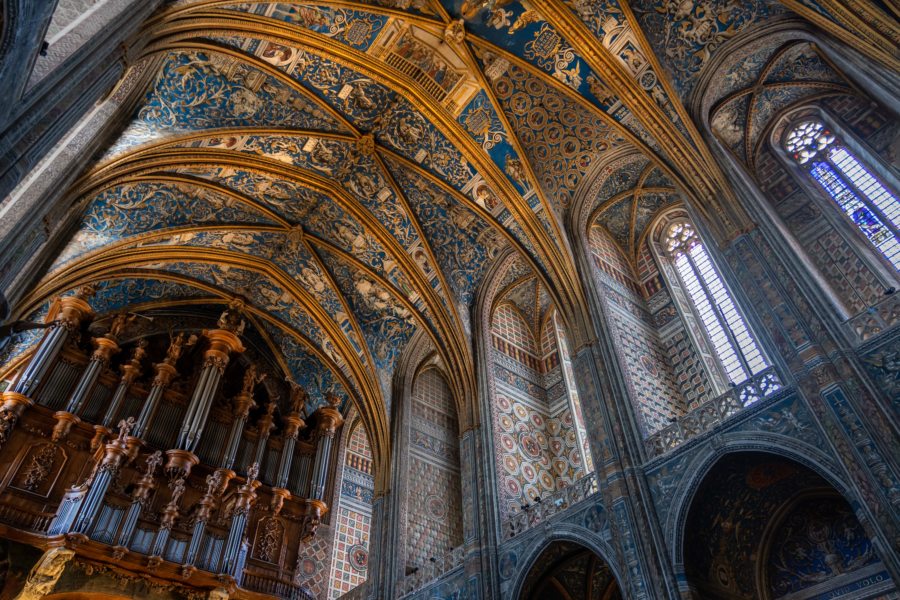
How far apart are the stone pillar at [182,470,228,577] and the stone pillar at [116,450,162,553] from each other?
1269 mm

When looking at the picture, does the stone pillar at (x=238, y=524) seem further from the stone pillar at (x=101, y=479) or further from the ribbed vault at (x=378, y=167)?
the ribbed vault at (x=378, y=167)

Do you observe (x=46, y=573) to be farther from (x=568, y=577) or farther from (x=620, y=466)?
(x=620, y=466)

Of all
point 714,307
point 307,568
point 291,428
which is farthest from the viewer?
point 291,428

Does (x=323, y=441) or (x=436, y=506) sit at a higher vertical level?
(x=323, y=441)

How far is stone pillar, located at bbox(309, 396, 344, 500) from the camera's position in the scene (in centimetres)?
1764

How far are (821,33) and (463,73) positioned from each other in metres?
6.76

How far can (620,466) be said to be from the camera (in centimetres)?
966

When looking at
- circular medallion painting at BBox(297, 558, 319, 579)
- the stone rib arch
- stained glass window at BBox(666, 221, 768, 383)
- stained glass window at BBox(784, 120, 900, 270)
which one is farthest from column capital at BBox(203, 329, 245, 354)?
stained glass window at BBox(784, 120, 900, 270)

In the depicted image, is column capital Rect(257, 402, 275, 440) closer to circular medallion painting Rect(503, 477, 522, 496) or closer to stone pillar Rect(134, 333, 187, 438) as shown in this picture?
stone pillar Rect(134, 333, 187, 438)

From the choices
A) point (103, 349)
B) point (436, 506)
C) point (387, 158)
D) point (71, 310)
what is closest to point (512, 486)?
point (436, 506)

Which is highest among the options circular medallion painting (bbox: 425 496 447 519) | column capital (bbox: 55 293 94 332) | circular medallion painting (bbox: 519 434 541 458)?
column capital (bbox: 55 293 94 332)

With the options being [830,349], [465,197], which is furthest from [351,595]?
[830,349]

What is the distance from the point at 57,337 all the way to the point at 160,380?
2733mm

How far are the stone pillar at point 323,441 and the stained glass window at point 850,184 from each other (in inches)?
566
